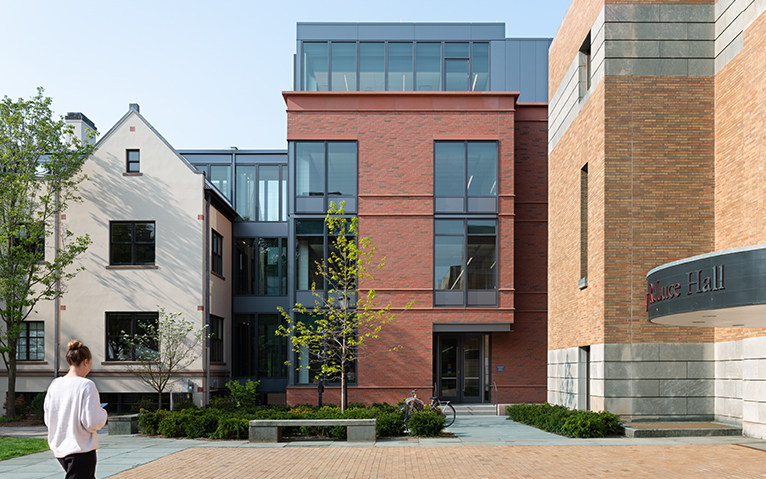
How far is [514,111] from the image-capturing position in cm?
2845

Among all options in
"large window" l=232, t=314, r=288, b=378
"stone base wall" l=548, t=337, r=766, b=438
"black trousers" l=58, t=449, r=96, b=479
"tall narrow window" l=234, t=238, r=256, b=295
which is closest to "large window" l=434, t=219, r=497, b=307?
"large window" l=232, t=314, r=288, b=378

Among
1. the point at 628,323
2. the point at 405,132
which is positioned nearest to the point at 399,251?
Answer: the point at 405,132

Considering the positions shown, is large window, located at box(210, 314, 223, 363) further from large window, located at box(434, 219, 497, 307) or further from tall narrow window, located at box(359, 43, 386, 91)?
tall narrow window, located at box(359, 43, 386, 91)

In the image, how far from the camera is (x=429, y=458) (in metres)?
14.0

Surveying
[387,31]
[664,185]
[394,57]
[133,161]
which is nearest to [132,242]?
[133,161]

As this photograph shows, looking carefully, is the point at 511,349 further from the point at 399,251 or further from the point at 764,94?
the point at 764,94

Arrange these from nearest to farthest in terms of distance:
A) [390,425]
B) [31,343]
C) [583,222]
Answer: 1. [390,425]
2. [583,222]
3. [31,343]

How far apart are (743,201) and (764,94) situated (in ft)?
8.67

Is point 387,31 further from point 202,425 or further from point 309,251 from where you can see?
point 202,425

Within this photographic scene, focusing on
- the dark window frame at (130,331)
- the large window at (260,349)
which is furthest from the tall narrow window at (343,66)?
the dark window frame at (130,331)

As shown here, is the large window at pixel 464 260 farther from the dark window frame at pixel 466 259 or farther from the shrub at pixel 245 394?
the shrub at pixel 245 394

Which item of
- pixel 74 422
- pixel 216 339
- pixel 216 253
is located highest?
pixel 216 253

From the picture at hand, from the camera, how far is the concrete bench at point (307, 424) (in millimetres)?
16656

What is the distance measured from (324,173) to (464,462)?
55.2ft
